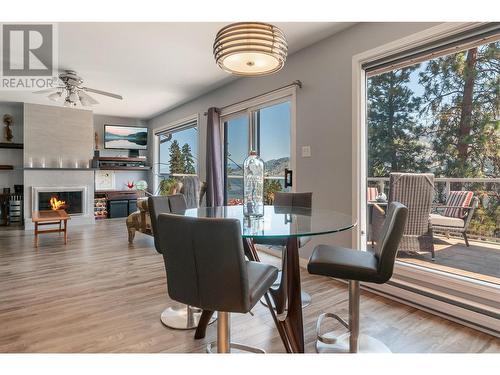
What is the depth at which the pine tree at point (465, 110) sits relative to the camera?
278 centimetres

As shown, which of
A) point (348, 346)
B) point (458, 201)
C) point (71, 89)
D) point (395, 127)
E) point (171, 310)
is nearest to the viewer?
point (348, 346)

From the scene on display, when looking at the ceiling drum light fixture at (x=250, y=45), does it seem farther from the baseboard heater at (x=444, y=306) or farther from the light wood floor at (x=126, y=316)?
the baseboard heater at (x=444, y=306)

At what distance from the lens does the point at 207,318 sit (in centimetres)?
190

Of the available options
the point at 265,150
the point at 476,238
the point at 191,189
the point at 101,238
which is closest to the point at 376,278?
the point at 476,238

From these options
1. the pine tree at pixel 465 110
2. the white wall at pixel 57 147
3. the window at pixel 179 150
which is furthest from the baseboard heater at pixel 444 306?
the white wall at pixel 57 147

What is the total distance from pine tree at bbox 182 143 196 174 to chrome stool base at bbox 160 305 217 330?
417cm

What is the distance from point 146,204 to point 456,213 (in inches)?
159

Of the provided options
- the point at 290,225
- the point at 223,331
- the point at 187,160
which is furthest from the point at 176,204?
the point at 187,160

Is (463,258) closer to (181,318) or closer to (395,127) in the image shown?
(395,127)

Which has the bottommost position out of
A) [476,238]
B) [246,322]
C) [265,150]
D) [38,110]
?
[246,322]

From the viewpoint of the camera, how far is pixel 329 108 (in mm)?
3100

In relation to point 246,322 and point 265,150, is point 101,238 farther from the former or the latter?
point 246,322

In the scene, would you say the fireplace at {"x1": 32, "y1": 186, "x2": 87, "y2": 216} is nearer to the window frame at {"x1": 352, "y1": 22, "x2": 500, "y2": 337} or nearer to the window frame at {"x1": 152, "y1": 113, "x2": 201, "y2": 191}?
the window frame at {"x1": 152, "y1": 113, "x2": 201, "y2": 191}

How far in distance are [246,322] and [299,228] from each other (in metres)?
0.95
